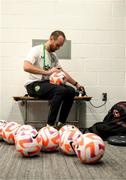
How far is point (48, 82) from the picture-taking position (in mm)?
4117

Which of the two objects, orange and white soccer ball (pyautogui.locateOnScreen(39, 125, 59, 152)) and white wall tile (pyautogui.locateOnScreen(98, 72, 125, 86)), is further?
white wall tile (pyautogui.locateOnScreen(98, 72, 125, 86))

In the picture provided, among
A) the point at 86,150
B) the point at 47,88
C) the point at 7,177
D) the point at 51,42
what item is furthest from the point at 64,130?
the point at 51,42

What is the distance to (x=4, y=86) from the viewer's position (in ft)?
16.1

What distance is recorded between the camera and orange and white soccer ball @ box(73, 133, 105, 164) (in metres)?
2.37

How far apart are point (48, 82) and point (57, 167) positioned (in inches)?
74.6

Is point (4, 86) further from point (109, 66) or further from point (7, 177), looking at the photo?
point (7, 177)

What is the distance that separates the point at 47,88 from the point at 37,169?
1.86 m

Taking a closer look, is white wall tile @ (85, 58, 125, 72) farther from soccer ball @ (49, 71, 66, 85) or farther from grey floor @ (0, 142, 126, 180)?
grey floor @ (0, 142, 126, 180)

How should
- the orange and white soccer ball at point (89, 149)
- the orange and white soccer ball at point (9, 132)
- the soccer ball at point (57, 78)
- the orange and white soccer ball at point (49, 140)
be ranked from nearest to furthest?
the orange and white soccer ball at point (89, 149) < the orange and white soccer ball at point (49, 140) < the orange and white soccer ball at point (9, 132) < the soccer ball at point (57, 78)

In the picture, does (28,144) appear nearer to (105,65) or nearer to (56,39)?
(56,39)

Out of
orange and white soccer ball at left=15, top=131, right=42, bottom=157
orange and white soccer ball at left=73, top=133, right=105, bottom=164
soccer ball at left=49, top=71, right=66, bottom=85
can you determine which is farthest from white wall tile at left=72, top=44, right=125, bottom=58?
orange and white soccer ball at left=73, top=133, right=105, bottom=164

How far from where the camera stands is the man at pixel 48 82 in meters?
3.98

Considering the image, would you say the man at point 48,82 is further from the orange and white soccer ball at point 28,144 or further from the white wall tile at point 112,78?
the orange and white soccer ball at point 28,144

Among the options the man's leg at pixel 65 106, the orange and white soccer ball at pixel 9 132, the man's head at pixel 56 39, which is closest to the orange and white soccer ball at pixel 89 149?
the orange and white soccer ball at pixel 9 132
